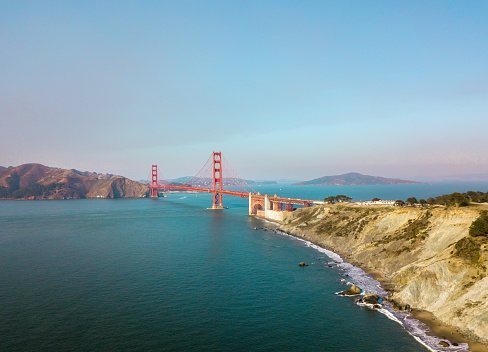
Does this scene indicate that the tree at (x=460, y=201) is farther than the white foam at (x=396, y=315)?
Yes

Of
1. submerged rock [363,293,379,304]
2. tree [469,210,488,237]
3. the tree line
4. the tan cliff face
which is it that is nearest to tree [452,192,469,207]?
the tree line

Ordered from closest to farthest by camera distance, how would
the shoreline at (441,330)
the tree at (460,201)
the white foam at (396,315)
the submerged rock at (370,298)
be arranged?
Result: the shoreline at (441,330)
the white foam at (396,315)
the submerged rock at (370,298)
the tree at (460,201)

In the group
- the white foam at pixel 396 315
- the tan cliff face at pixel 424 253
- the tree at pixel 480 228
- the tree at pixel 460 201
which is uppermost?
the tree at pixel 460 201

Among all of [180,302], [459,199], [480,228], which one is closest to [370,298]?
[480,228]

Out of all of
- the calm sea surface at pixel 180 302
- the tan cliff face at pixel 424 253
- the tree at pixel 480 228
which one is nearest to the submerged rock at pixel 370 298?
the calm sea surface at pixel 180 302

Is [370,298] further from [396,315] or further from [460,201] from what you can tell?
[460,201]

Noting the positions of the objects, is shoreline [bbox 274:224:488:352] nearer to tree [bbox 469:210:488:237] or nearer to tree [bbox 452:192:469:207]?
tree [bbox 469:210:488:237]

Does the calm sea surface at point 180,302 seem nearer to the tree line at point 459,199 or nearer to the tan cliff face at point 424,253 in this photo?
the tan cliff face at point 424,253
